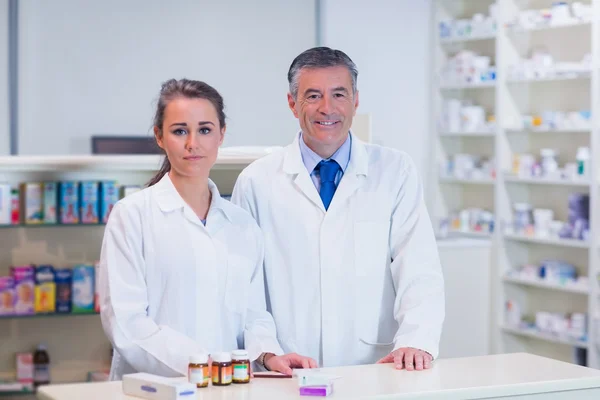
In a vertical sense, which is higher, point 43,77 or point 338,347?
point 43,77

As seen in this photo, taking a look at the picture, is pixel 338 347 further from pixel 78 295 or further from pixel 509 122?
pixel 509 122

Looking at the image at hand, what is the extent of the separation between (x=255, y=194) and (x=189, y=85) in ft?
1.28

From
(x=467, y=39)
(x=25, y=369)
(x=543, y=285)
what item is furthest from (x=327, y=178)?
(x=467, y=39)

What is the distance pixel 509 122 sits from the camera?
6020 millimetres

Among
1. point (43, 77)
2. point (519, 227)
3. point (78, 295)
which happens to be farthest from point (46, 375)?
point (519, 227)

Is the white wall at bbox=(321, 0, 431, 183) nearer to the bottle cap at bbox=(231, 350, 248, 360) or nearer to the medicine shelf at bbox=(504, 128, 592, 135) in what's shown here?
the medicine shelf at bbox=(504, 128, 592, 135)

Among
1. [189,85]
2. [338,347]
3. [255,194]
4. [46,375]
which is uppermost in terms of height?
[189,85]

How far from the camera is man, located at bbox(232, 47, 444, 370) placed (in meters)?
2.43

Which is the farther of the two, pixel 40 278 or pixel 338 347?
pixel 40 278

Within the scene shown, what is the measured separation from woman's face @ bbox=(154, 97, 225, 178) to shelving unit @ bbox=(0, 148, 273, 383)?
1078 millimetres

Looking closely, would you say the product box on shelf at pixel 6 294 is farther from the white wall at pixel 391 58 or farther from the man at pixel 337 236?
the white wall at pixel 391 58

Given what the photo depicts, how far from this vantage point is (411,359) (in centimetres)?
222

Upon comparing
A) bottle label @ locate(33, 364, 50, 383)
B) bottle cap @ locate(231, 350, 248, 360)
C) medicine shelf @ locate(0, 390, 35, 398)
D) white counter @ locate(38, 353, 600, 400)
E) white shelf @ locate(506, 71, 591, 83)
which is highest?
white shelf @ locate(506, 71, 591, 83)

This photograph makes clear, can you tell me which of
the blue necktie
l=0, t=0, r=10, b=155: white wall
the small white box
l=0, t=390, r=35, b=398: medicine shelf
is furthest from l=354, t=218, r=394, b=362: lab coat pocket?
l=0, t=0, r=10, b=155: white wall
